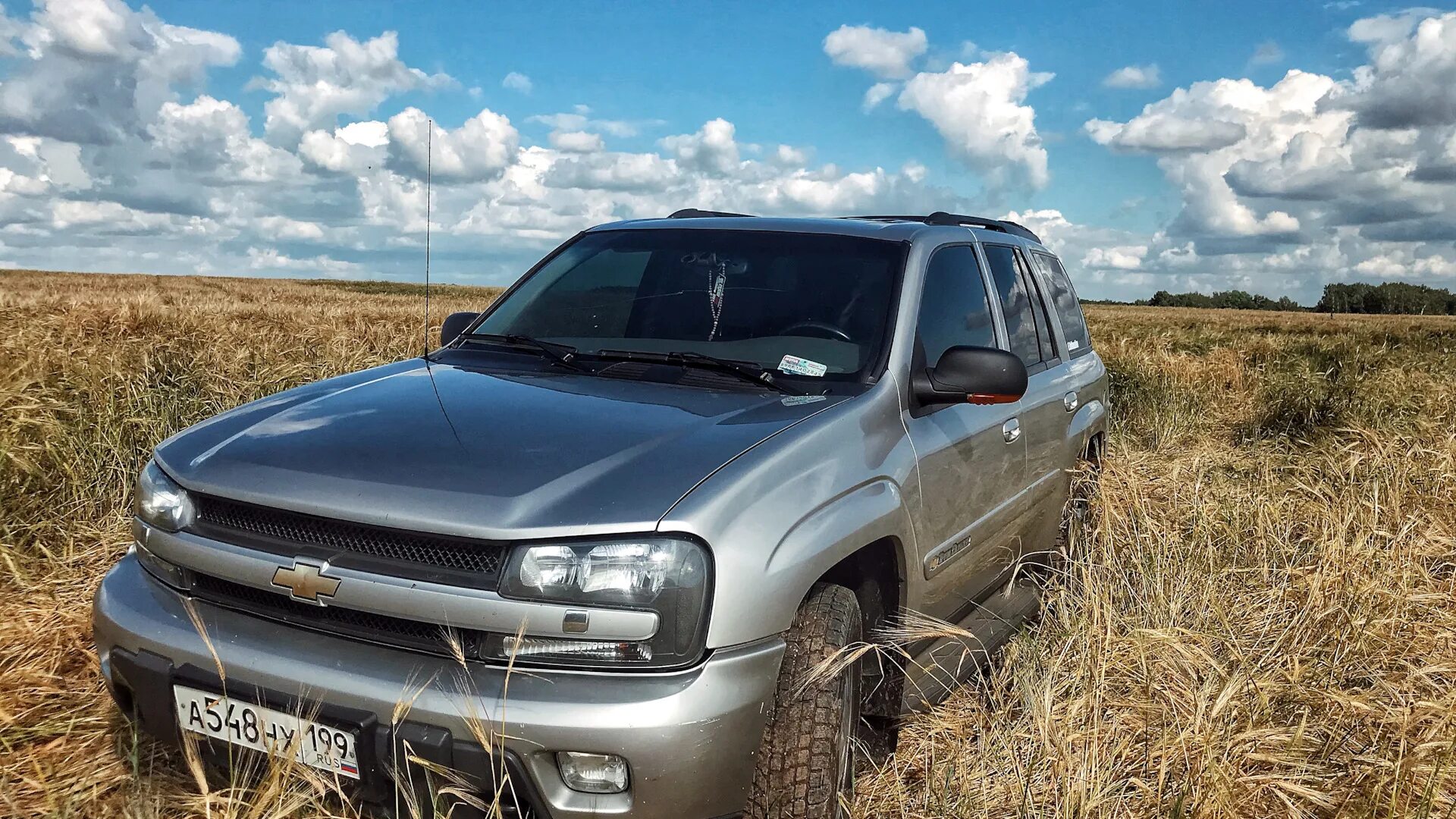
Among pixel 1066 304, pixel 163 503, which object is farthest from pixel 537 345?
pixel 1066 304

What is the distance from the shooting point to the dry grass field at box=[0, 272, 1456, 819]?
8.69ft

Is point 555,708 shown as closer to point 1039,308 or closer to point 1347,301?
point 1039,308

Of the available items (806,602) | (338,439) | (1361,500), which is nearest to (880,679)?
(806,602)

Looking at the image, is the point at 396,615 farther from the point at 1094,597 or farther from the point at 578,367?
the point at 1094,597

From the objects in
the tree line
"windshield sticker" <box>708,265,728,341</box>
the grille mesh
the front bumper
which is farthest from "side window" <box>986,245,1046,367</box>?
the tree line

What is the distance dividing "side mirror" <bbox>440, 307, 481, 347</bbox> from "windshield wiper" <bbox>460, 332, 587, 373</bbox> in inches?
5.4

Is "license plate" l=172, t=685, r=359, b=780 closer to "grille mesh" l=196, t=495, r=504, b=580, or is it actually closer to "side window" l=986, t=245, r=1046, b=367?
"grille mesh" l=196, t=495, r=504, b=580

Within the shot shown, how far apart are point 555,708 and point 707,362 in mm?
1280

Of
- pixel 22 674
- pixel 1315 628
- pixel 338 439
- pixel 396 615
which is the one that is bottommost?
pixel 22 674

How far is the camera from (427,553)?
2.18m

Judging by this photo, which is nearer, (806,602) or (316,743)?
(316,743)

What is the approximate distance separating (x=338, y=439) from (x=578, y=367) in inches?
33.3

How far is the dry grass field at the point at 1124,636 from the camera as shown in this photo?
8.69ft

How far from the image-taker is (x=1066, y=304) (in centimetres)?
518
